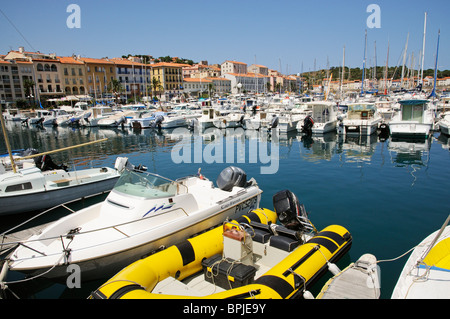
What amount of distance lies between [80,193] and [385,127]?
27.5m

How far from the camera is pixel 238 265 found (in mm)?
6113

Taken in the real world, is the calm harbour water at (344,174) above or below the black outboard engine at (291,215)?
below

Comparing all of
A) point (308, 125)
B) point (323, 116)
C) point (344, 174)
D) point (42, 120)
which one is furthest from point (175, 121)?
point (344, 174)

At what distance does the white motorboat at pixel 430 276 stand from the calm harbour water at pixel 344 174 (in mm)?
1214

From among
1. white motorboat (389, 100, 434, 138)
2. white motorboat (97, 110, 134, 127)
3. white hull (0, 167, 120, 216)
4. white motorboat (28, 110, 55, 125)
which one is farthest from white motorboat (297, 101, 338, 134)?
white motorboat (28, 110, 55, 125)

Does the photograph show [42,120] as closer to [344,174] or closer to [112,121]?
[112,121]

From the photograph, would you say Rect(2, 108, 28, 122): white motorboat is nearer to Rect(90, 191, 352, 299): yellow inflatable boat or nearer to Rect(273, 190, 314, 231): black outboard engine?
Rect(90, 191, 352, 299): yellow inflatable boat

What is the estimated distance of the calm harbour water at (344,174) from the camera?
902 centimetres

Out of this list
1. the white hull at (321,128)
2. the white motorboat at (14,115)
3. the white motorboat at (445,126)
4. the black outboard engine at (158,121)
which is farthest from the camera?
the white motorboat at (14,115)

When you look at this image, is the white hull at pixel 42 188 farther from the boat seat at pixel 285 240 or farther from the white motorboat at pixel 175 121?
the white motorboat at pixel 175 121

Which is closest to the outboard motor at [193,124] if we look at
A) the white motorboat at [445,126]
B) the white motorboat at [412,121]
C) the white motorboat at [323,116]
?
the white motorboat at [323,116]

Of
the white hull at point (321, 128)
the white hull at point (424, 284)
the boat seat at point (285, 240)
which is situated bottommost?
the boat seat at point (285, 240)

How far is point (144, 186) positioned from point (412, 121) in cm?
2490

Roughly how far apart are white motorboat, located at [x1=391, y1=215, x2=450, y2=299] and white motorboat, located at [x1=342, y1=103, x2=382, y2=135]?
23052mm
